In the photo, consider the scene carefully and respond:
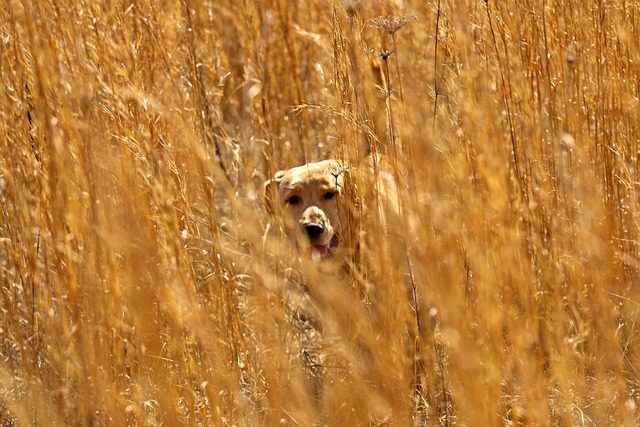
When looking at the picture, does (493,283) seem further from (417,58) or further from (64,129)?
(417,58)

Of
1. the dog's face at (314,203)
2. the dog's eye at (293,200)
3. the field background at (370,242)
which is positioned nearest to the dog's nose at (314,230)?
the dog's face at (314,203)

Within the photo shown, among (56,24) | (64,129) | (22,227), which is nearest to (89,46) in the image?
(56,24)

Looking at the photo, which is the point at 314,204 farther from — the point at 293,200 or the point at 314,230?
the point at 314,230

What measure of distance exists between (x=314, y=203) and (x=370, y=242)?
3.53ft

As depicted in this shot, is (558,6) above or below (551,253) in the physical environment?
above

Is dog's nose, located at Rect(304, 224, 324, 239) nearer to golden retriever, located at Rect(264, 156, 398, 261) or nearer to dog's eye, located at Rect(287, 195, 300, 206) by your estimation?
golden retriever, located at Rect(264, 156, 398, 261)

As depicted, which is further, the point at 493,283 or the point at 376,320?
the point at 376,320

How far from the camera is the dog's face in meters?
2.86

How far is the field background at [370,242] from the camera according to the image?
1700mm

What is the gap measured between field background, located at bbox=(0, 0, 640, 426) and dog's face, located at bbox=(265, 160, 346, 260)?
0.48 m

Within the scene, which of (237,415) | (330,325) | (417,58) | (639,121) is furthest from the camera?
(417,58)

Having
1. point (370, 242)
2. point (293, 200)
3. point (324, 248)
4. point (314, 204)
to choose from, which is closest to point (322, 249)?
point (324, 248)

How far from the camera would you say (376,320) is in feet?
6.27

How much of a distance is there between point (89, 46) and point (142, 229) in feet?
1.72
